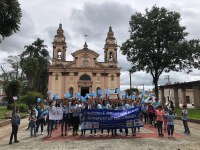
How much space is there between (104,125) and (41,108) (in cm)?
413

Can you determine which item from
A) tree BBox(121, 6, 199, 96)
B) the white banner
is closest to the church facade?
tree BBox(121, 6, 199, 96)

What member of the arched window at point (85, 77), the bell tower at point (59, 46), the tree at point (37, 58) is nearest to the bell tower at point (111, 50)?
the arched window at point (85, 77)

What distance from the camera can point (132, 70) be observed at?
3478 cm

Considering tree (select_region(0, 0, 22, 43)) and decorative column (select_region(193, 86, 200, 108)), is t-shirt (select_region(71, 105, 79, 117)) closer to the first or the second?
tree (select_region(0, 0, 22, 43))

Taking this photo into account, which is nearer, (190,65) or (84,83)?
(190,65)

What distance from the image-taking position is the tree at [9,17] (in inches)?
572

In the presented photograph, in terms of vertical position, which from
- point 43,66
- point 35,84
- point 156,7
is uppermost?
point 156,7

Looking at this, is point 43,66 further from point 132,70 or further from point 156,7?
point 156,7

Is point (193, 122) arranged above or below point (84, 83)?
below

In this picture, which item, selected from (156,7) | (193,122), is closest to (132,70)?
(156,7)

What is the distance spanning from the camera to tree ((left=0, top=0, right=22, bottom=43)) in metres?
14.5

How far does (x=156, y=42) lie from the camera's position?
109ft

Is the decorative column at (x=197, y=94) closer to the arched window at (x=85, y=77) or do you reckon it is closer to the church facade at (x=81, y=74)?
the church facade at (x=81, y=74)

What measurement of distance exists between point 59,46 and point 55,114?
48204mm
